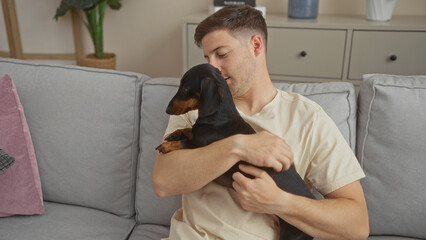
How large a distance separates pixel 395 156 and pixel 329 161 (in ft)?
1.25

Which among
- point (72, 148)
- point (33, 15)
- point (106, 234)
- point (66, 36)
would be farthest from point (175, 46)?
point (106, 234)

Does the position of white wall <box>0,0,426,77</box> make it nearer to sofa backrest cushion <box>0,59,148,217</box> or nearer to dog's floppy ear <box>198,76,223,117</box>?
sofa backrest cushion <box>0,59,148,217</box>

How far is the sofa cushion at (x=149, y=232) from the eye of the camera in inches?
58.4

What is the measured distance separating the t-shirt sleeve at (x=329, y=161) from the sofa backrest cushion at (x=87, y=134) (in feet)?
2.41

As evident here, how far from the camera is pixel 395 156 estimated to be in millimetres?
1388

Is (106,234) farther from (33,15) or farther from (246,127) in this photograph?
(33,15)

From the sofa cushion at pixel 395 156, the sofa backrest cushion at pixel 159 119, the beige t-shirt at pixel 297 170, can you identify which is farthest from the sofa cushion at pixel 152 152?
the sofa cushion at pixel 395 156

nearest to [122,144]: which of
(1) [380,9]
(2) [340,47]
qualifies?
(2) [340,47]

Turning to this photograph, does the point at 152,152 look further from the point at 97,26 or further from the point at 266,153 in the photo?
the point at 97,26

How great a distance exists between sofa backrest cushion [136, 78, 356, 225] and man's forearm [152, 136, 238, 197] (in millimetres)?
306

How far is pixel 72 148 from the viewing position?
5.21 feet

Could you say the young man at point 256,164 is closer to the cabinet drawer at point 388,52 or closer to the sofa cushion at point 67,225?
the sofa cushion at point 67,225

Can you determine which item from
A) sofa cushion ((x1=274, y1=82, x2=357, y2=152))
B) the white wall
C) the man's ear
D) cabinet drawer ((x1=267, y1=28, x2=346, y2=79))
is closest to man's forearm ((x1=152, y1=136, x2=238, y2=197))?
the man's ear

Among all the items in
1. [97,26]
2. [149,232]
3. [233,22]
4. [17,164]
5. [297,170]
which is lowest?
[149,232]
